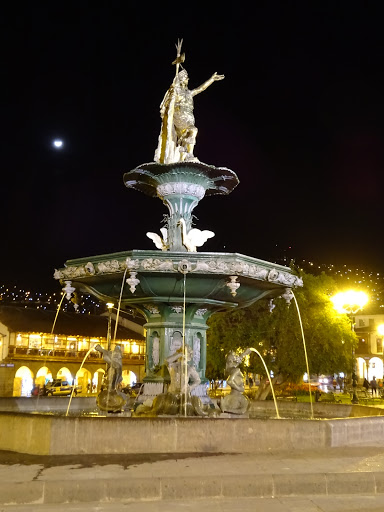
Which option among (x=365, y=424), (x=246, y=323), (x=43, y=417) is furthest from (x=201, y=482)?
(x=246, y=323)

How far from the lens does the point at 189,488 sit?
602 centimetres

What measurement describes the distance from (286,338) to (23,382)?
95.1 feet

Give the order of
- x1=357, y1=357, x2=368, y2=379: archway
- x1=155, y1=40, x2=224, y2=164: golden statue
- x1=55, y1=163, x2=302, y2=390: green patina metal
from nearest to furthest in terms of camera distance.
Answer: x1=55, y1=163, x2=302, y2=390: green patina metal < x1=155, y1=40, x2=224, y2=164: golden statue < x1=357, y1=357, x2=368, y2=379: archway


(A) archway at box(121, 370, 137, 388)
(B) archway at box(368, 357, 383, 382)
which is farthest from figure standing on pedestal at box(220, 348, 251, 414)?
(B) archway at box(368, 357, 383, 382)

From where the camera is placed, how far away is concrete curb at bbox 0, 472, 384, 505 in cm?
581

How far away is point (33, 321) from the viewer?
2052 inches

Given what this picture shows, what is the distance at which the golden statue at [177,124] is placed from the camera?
44.6ft

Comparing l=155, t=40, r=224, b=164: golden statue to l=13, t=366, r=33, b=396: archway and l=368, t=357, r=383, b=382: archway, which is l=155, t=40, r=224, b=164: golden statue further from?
l=368, t=357, r=383, b=382: archway

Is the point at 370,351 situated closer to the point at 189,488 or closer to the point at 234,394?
the point at 234,394

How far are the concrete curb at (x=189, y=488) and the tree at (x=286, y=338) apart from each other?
23.8 m

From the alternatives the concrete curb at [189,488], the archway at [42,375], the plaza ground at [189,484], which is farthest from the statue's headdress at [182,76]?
the archway at [42,375]

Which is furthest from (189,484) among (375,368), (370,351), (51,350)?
(375,368)

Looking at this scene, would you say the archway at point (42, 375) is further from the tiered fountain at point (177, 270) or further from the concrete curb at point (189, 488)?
the concrete curb at point (189, 488)

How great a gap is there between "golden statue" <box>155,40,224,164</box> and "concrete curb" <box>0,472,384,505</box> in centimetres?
869
